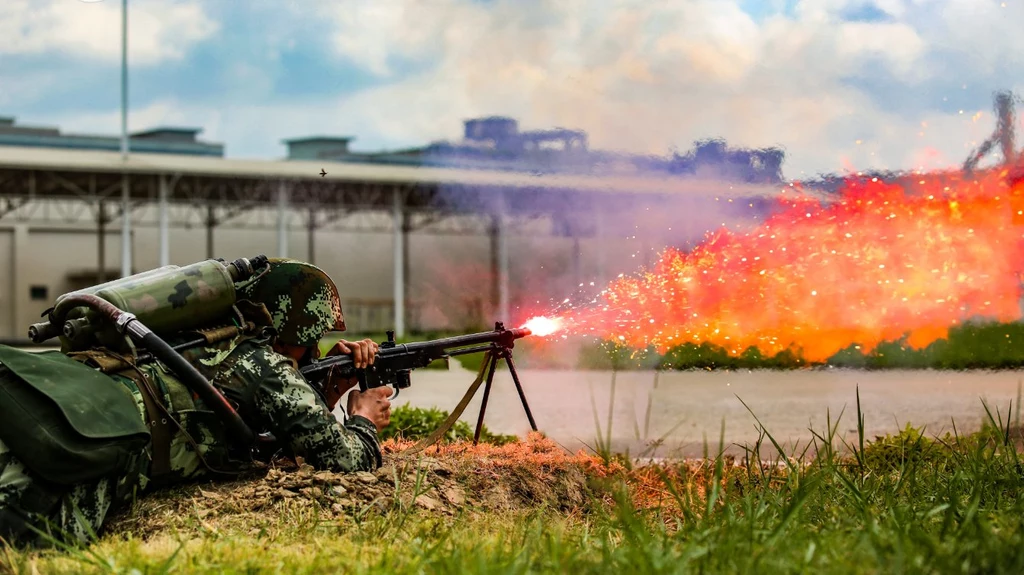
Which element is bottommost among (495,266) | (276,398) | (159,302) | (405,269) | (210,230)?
(276,398)

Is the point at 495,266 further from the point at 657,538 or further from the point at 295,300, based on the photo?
the point at 657,538

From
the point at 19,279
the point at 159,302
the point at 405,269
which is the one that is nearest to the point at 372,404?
the point at 159,302

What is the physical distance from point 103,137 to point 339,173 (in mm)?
10008

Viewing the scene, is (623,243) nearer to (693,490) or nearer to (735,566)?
(693,490)

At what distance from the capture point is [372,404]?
19.2ft

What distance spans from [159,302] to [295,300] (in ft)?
2.61

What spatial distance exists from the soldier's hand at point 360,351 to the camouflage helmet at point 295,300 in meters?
0.15

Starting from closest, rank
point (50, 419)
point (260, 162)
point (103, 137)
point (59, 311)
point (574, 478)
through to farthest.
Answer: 1. point (50, 419)
2. point (59, 311)
3. point (574, 478)
4. point (260, 162)
5. point (103, 137)

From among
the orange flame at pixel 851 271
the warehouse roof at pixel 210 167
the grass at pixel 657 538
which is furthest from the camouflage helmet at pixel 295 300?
the warehouse roof at pixel 210 167

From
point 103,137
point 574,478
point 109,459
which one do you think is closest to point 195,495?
point 109,459

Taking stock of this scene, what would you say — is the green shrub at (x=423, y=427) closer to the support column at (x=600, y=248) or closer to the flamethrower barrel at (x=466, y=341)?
the flamethrower barrel at (x=466, y=341)

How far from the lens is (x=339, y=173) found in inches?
997

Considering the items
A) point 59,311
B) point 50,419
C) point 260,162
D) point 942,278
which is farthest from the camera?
point 260,162

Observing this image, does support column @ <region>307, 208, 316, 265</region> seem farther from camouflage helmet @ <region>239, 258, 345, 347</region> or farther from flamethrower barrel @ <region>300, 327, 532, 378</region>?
camouflage helmet @ <region>239, 258, 345, 347</region>
